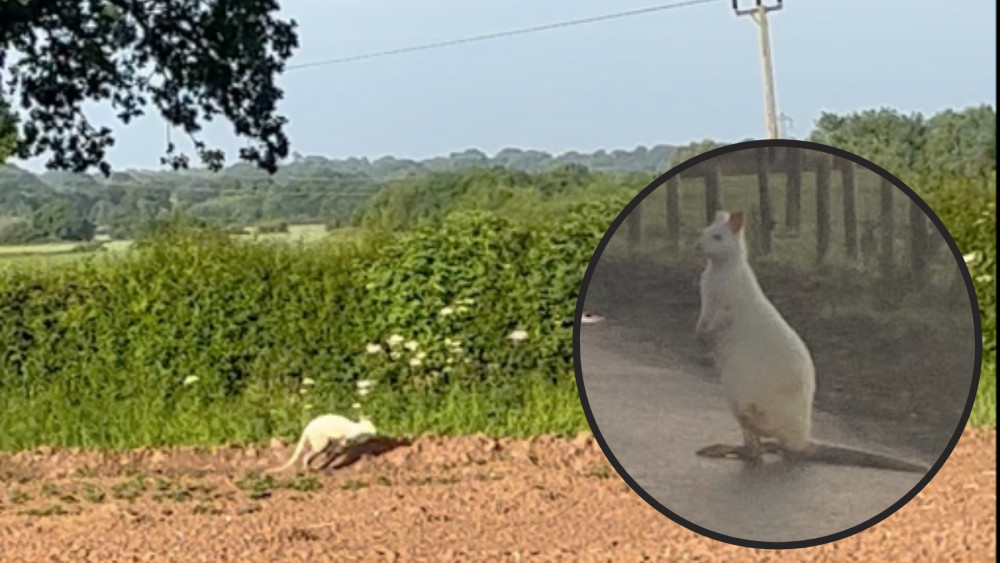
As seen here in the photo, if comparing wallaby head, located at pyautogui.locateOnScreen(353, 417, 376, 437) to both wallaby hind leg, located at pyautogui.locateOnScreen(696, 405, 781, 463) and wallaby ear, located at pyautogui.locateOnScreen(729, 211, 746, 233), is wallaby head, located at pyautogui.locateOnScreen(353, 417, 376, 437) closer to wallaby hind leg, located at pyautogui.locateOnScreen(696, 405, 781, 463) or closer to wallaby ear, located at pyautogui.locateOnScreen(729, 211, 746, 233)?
wallaby hind leg, located at pyautogui.locateOnScreen(696, 405, 781, 463)

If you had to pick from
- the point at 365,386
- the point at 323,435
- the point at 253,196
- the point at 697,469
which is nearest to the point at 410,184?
the point at 253,196

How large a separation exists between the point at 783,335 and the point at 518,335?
14.9ft

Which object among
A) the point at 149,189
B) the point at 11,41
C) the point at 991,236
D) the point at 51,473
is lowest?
the point at 51,473

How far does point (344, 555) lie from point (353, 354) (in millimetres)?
3122

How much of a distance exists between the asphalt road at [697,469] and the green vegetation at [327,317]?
13.1ft

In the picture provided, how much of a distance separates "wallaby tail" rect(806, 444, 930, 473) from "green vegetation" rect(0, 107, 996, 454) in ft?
13.6

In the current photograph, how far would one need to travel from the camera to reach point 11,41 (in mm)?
10328

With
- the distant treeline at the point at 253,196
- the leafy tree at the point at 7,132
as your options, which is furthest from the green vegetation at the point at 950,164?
the leafy tree at the point at 7,132

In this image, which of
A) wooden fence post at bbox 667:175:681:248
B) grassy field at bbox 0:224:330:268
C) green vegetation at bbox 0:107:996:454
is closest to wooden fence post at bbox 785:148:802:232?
wooden fence post at bbox 667:175:681:248

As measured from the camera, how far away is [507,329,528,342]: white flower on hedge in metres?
7.08

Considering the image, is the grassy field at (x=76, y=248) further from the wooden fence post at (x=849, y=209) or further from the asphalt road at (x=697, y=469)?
the wooden fence post at (x=849, y=209)

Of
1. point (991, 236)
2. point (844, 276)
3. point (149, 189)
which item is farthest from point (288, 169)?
point (844, 276)

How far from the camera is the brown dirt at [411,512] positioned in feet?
13.4

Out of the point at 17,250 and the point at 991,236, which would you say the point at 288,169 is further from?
the point at 991,236
